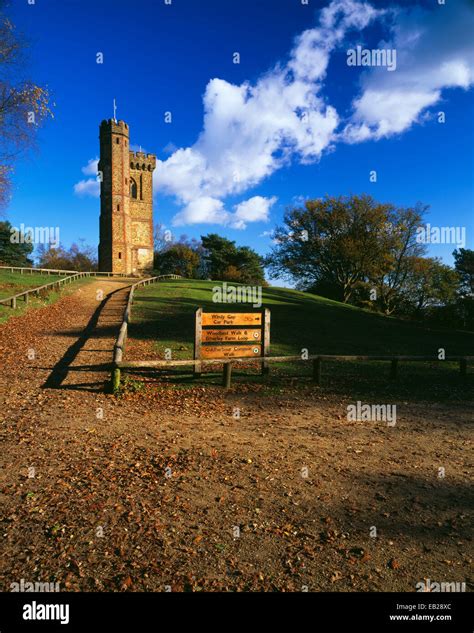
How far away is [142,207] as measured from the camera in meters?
64.4

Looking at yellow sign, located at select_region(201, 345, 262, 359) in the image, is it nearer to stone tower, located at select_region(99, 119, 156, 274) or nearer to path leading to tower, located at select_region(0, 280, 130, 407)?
path leading to tower, located at select_region(0, 280, 130, 407)

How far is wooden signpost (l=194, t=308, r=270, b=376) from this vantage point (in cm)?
1139

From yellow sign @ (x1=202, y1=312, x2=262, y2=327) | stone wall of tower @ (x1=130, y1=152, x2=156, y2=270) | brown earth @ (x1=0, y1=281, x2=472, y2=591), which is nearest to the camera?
brown earth @ (x1=0, y1=281, x2=472, y2=591)

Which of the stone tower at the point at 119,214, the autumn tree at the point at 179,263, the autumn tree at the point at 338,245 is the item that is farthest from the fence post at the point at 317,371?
the autumn tree at the point at 179,263

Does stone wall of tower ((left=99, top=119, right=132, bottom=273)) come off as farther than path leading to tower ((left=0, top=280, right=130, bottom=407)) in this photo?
Yes

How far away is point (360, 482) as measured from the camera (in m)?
5.57

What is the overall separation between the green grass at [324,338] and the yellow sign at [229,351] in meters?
0.81

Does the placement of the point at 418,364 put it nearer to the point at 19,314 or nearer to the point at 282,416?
the point at 282,416

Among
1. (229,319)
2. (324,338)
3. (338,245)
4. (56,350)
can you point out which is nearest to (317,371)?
(229,319)

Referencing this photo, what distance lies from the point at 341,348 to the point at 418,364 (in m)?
3.36

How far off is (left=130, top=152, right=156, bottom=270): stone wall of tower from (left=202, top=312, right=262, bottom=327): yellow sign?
52.4 metres

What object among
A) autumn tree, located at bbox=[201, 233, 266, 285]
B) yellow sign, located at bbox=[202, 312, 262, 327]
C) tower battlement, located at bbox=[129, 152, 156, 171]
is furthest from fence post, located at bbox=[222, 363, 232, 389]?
tower battlement, located at bbox=[129, 152, 156, 171]
